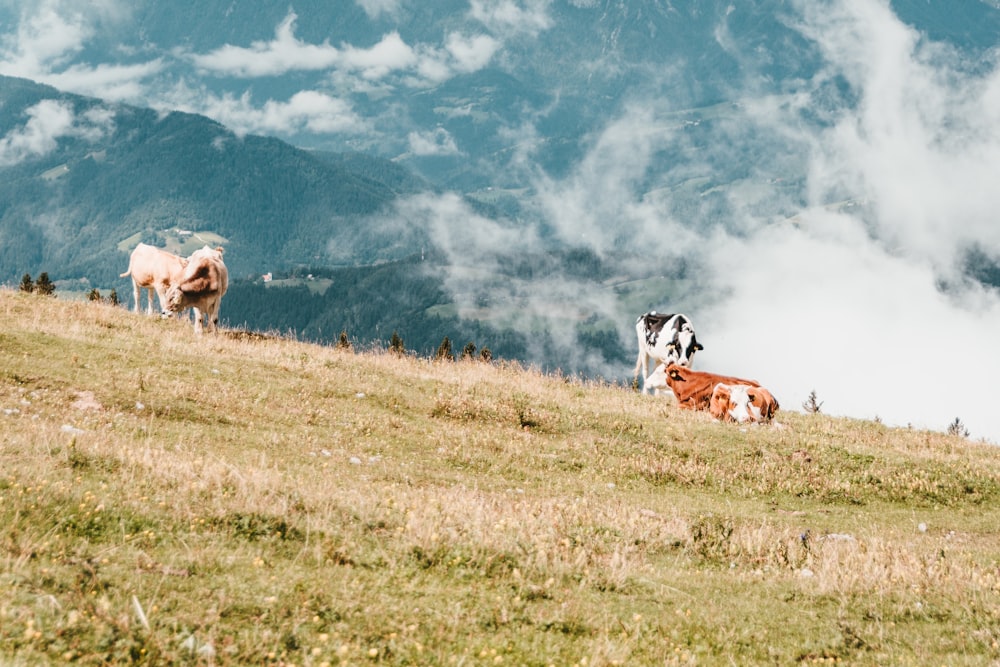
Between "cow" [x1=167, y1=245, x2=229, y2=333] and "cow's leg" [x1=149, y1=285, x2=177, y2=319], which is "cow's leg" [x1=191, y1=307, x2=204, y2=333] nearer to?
"cow" [x1=167, y1=245, x2=229, y2=333]

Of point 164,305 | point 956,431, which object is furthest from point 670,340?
point 164,305

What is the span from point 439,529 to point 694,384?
1814 centimetres

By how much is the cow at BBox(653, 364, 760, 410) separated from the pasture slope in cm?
366

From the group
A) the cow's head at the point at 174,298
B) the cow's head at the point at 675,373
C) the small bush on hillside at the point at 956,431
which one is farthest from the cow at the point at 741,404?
the cow's head at the point at 174,298

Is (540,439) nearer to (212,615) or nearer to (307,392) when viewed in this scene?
(307,392)

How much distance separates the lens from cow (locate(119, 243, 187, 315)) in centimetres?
3316

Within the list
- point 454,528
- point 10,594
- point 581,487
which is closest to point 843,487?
point 581,487

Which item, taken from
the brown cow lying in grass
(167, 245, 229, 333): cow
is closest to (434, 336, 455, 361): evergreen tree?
the brown cow lying in grass

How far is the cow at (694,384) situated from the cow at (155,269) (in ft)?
64.8

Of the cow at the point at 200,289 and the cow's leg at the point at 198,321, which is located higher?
the cow at the point at 200,289

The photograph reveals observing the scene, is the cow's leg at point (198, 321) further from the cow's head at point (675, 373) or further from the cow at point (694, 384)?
the cow at point (694, 384)

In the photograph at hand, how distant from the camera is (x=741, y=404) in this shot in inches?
936

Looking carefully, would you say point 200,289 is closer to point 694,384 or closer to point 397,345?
point 694,384

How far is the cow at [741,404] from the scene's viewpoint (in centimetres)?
2356
